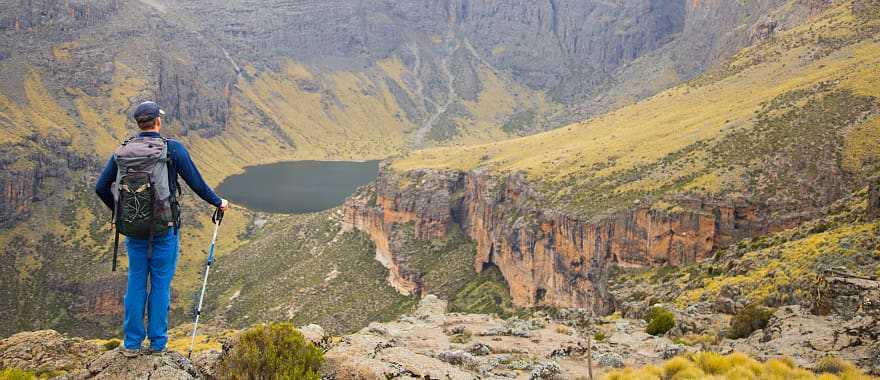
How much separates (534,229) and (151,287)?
50.8m

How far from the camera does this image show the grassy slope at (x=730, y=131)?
46969 mm

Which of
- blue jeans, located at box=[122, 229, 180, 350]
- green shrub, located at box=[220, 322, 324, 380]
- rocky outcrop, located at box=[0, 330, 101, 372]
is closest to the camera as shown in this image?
blue jeans, located at box=[122, 229, 180, 350]

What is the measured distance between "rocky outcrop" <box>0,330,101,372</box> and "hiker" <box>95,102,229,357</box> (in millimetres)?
9649

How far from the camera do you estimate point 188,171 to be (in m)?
11.6

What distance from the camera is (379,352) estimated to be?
1479 cm

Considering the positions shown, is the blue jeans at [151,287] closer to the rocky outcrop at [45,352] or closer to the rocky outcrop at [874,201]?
the rocky outcrop at [45,352]

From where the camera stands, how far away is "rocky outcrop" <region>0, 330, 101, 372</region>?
18947 millimetres

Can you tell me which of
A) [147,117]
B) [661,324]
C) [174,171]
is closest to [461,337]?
[661,324]

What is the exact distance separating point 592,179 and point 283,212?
102 meters

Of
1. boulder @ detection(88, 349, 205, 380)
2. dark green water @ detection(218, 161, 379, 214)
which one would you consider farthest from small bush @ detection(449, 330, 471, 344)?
dark green water @ detection(218, 161, 379, 214)

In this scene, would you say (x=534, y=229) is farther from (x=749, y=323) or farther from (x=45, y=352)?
(x=45, y=352)

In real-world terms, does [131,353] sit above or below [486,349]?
above

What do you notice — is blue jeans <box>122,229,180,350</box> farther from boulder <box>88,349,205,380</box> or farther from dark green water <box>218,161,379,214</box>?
dark green water <box>218,161,379,214</box>

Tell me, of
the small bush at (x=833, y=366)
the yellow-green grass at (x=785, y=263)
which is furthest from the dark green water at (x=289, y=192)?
the small bush at (x=833, y=366)
